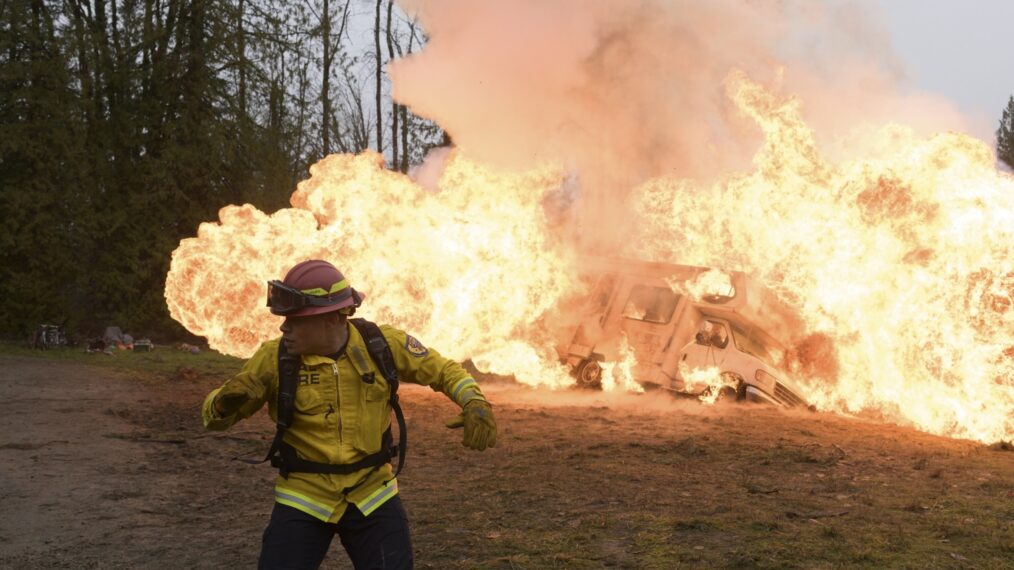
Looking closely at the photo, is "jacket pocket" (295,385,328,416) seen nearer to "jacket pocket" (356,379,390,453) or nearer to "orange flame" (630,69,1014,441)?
"jacket pocket" (356,379,390,453)

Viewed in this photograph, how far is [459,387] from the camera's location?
13.3 feet

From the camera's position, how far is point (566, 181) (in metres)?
14.9

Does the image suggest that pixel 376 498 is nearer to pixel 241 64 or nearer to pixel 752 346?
pixel 752 346

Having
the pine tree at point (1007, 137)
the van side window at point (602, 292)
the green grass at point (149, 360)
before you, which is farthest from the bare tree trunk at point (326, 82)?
the pine tree at point (1007, 137)

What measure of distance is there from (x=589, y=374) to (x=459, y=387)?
1107 centimetres

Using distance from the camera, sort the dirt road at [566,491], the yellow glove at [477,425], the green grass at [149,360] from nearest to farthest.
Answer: the yellow glove at [477,425], the dirt road at [566,491], the green grass at [149,360]

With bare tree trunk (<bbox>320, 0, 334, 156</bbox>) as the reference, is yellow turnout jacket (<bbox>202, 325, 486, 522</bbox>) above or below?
below

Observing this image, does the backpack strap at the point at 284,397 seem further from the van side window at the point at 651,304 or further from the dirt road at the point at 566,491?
the van side window at the point at 651,304

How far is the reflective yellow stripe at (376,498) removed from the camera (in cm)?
374

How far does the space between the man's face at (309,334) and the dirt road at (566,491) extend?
282cm

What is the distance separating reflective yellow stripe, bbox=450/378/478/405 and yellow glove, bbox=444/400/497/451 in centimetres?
7

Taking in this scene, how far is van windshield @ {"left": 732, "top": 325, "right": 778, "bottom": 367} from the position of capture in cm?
1388

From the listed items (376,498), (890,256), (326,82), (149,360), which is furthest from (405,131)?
(376,498)

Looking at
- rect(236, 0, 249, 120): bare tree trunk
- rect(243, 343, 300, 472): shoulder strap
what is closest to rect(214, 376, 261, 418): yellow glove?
rect(243, 343, 300, 472): shoulder strap
